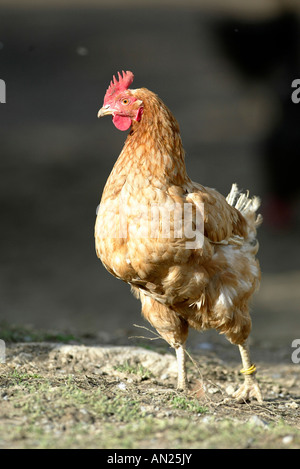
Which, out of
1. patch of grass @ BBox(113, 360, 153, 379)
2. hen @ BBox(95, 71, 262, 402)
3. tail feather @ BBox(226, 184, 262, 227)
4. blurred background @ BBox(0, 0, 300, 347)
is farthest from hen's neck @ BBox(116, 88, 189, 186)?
blurred background @ BBox(0, 0, 300, 347)

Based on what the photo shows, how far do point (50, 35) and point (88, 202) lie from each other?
32.3ft

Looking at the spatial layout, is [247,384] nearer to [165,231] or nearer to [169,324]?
[169,324]

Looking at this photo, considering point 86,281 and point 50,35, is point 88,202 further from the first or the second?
point 50,35

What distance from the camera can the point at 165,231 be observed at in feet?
12.6

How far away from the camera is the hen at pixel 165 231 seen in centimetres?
391

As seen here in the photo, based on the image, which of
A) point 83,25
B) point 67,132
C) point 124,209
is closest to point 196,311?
point 124,209

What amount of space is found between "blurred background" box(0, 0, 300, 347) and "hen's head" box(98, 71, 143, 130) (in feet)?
6.33

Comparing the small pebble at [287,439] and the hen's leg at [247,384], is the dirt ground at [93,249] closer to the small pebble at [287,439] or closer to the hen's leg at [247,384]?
the small pebble at [287,439]

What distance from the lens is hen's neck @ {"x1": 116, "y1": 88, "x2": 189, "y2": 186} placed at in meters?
4.09

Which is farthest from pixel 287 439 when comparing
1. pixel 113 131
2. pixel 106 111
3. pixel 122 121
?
pixel 113 131

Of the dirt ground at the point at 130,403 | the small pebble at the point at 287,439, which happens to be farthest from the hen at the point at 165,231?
the small pebble at the point at 287,439

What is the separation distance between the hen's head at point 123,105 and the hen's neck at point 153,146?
0.04 m

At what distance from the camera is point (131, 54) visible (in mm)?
20453

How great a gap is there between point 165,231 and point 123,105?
95 cm
